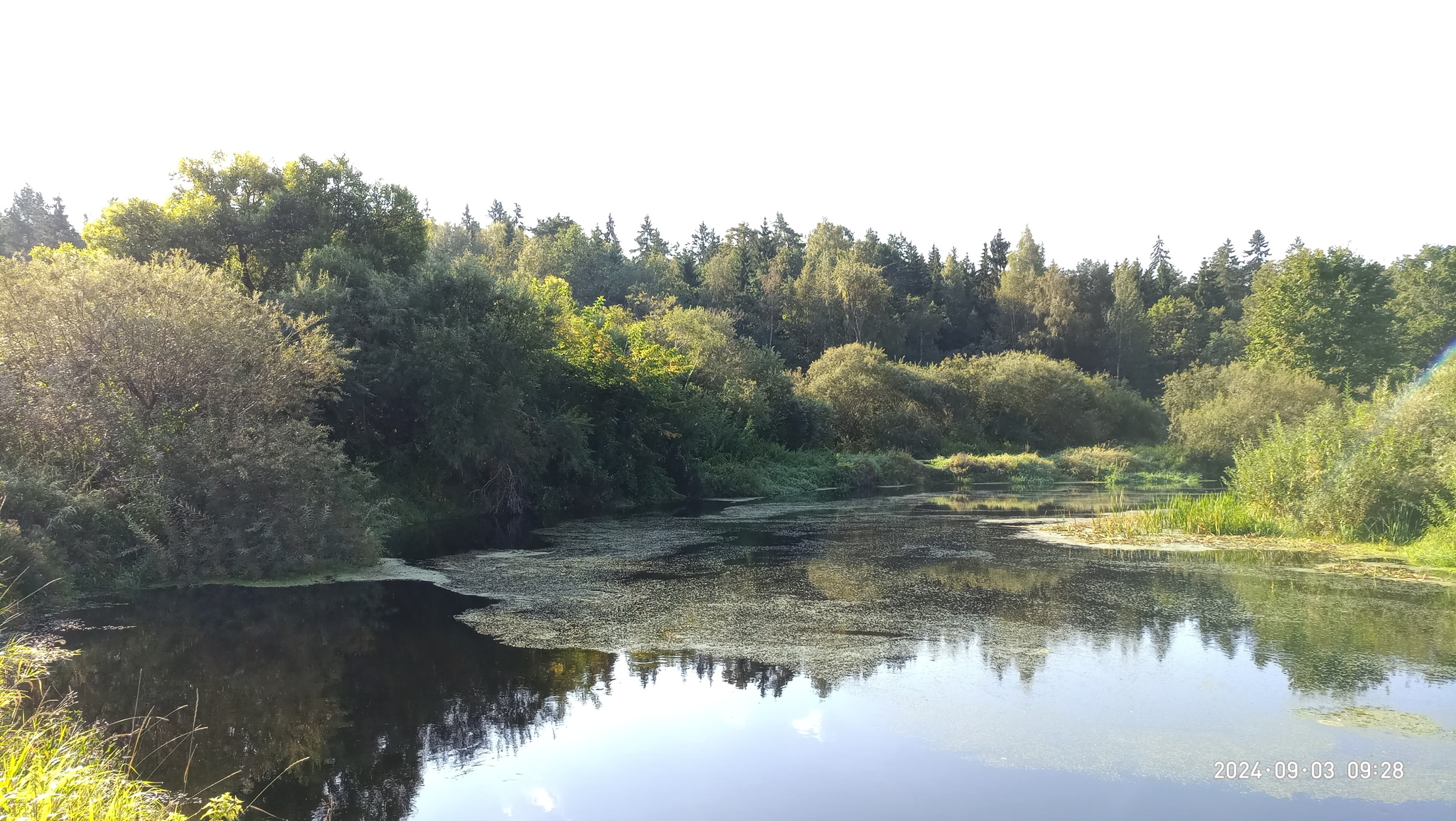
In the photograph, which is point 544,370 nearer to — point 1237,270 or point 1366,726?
point 1366,726

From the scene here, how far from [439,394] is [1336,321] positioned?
4536 centimetres

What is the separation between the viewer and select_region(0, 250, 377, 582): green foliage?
13492 mm

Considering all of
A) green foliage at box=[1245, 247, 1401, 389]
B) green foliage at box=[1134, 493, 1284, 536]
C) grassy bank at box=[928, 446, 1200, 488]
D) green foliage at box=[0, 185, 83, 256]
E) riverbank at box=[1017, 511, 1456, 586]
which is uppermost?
green foliage at box=[0, 185, 83, 256]

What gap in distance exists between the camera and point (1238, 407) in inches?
1646

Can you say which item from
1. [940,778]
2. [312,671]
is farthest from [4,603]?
[940,778]

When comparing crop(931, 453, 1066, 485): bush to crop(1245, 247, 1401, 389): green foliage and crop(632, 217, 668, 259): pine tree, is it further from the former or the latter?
crop(632, 217, 668, 259): pine tree

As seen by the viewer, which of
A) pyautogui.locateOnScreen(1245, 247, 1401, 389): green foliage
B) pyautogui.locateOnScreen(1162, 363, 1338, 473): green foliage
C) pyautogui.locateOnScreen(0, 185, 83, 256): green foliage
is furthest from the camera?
pyautogui.locateOnScreen(0, 185, 83, 256): green foliage

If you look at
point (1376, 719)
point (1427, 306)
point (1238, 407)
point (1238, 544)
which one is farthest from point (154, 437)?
Result: point (1427, 306)

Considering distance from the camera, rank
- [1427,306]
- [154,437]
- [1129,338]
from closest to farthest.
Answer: [154,437]
[1427,306]
[1129,338]

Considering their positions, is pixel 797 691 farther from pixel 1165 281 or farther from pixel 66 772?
pixel 1165 281

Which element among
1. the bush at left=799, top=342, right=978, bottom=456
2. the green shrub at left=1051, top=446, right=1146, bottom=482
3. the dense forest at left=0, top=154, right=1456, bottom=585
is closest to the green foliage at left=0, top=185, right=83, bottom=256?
the dense forest at left=0, top=154, right=1456, bottom=585

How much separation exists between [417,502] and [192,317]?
401 inches
